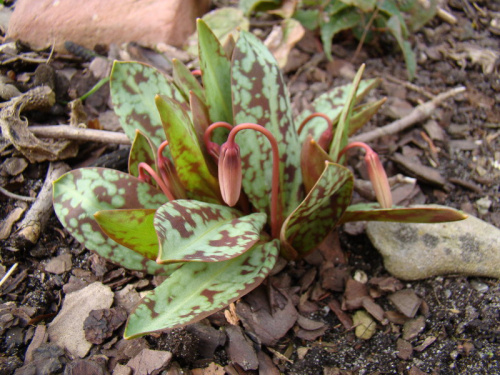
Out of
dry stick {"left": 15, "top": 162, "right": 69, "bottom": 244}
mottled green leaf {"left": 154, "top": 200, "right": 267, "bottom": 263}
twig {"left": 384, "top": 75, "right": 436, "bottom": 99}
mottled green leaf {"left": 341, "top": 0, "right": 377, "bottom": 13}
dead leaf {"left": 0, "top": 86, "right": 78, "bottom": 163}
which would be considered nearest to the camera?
mottled green leaf {"left": 154, "top": 200, "right": 267, "bottom": 263}

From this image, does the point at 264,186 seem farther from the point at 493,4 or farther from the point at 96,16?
the point at 493,4

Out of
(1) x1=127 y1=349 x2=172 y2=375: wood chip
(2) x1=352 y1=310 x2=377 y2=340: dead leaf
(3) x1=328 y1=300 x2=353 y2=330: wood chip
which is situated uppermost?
(1) x1=127 y1=349 x2=172 y2=375: wood chip

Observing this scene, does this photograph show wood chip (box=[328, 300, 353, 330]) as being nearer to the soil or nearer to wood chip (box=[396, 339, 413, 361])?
the soil

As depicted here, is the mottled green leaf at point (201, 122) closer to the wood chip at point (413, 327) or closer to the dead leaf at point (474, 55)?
the wood chip at point (413, 327)

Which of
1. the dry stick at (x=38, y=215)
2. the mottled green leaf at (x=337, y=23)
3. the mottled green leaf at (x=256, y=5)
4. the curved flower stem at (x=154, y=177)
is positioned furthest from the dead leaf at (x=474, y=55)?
the dry stick at (x=38, y=215)

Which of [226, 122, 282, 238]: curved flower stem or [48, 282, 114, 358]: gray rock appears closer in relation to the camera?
[226, 122, 282, 238]: curved flower stem

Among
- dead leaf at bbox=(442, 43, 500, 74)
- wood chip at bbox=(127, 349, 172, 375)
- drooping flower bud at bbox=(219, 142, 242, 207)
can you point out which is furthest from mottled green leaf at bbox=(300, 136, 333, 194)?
dead leaf at bbox=(442, 43, 500, 74)

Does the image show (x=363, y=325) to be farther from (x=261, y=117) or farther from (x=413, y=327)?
(x=261, y=117)
